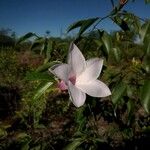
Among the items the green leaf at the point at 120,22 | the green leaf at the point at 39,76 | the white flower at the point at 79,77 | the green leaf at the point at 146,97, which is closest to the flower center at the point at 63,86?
the white flower at the point at 79,77

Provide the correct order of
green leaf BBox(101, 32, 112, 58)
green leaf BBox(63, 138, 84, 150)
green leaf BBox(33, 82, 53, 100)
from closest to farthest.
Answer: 1. green leaf BBox(33, 82, 53, 100)
2. green leaf BBox(101, 32, 112, 58)
3. green leaf BBox(63, 138, 84, 150)

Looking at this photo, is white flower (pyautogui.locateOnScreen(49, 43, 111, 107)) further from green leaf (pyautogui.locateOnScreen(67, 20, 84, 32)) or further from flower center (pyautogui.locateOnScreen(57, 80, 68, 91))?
green leaf (pyautogui.locateOnScreen(67, 20, 84, 32))

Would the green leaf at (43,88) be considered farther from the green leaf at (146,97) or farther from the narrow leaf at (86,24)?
the green leaf at (146,97)

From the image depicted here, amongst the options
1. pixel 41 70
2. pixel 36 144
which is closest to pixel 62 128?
pixel 36 144

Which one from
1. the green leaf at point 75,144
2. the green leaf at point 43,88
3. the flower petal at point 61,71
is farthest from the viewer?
the green leaf at point 75,144

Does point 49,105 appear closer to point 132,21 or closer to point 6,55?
point 6,55

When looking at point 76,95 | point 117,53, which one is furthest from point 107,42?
point 76,95

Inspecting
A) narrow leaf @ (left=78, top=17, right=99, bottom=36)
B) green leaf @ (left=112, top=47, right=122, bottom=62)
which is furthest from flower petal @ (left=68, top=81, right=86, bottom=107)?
green leaf @ (left=112, top=47, right=122, bottom=62)
